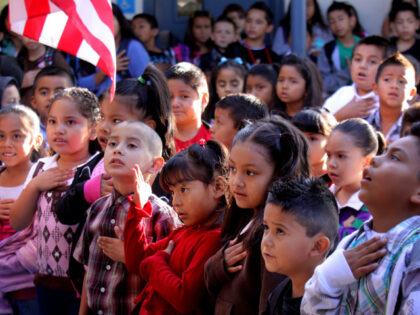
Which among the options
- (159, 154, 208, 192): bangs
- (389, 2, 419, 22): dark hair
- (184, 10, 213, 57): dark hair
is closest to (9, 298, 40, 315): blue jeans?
(159, 154, 208, 192): bangs

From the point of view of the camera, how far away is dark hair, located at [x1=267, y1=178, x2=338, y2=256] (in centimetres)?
192

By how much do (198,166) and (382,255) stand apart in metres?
0.97

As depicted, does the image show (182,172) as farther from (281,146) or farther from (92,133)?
(92,133)

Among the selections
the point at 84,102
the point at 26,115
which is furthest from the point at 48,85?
the point at 84,102

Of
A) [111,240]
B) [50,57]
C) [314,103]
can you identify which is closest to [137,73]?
[50,57]

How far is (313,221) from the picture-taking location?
1.92 meters

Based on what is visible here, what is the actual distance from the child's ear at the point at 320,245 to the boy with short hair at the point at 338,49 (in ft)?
14.3

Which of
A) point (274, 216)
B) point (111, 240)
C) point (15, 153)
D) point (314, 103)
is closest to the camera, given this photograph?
point (274, 216)

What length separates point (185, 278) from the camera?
235cm

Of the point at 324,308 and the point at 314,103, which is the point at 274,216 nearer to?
the point at 324,308

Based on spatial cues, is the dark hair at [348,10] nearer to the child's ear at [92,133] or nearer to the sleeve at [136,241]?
the child's ear at [92,133]

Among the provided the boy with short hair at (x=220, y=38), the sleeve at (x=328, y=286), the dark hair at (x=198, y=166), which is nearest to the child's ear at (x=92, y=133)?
the dark hair at (x=198, y=166)

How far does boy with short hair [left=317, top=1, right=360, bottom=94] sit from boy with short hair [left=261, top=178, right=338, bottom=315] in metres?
4.32

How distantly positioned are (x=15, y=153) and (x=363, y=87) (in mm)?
2515
